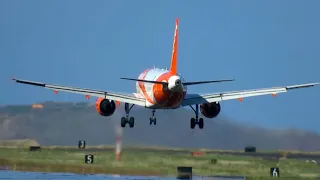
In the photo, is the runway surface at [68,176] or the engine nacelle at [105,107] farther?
the engine nacelle at [105,107]

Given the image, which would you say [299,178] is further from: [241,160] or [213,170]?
[241,160]

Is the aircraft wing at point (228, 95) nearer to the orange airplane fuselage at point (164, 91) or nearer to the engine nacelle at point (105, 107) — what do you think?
the orange airplane fuselage at point (164, 91)

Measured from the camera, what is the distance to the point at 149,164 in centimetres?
8575

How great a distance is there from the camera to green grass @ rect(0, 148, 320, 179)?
268 ft

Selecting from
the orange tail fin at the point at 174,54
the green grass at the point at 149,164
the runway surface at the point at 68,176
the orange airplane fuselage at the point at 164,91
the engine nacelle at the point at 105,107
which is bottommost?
the runway surface at the point at 68,176

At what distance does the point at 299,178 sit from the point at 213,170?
8.73 meters

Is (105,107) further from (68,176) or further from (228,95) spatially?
(68,176)

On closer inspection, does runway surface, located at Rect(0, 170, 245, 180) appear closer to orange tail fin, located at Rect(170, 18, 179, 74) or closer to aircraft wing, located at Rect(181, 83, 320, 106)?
orange tail fin, located at Rect(170, 18, 179, 74)

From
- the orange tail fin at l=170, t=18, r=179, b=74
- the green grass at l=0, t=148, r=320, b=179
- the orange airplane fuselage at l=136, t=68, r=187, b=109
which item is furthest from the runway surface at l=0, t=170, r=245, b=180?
the orange tail fin at l=170, t=18, r=179, b=74

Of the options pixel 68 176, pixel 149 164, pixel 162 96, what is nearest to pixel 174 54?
pixel 162 96

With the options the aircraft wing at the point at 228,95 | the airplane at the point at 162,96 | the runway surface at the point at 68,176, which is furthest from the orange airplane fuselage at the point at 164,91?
the runway surface at the point at 68,176

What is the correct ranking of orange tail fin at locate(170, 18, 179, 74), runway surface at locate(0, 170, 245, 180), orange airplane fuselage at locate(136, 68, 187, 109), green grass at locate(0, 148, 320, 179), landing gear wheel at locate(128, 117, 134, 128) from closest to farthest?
runway surface at locate(0, 170, 245, 180) → green grass at locate(0, 148, 320, 179) → orange airplane fuselage at locate(136, 68, 187, 109) → orange tail fin at locate(170, 18, 179, 74) → landing gear wheel at locate(128, 117, 134, 128)

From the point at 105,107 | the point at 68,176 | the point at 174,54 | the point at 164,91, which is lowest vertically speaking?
the point at 68,176

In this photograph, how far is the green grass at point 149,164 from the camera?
81688mm
